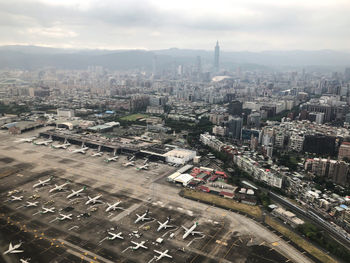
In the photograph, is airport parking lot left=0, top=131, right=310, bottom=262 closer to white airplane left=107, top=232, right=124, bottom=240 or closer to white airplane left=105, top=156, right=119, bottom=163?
white airplane left=107, top=232, right=124, bottom=240

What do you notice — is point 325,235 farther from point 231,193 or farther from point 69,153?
point 69,153

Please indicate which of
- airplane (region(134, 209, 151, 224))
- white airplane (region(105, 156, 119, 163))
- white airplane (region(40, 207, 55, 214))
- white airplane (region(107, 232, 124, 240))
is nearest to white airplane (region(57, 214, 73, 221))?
white airplane (region(40, 207, 55, 214))

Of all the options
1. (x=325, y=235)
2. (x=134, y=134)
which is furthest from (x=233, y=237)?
(x=134, y=134)

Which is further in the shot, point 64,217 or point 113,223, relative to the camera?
point 64,217

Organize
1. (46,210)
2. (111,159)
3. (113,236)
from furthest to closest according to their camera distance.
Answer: (111,159)
(46,210)
(113,236)

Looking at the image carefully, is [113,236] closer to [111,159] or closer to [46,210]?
[46,210]

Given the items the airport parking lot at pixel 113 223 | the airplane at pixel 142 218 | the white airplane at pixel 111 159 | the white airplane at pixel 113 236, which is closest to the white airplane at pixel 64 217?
the airport parking lot at pixel 113 223

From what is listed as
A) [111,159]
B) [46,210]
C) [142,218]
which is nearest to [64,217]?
[46,210]

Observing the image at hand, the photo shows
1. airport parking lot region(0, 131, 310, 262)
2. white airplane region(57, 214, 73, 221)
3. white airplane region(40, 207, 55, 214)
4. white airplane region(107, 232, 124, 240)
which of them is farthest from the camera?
white airplane region(40, 207, 55, 214)

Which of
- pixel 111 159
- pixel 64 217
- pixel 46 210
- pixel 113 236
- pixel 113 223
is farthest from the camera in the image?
pixel 111 159
